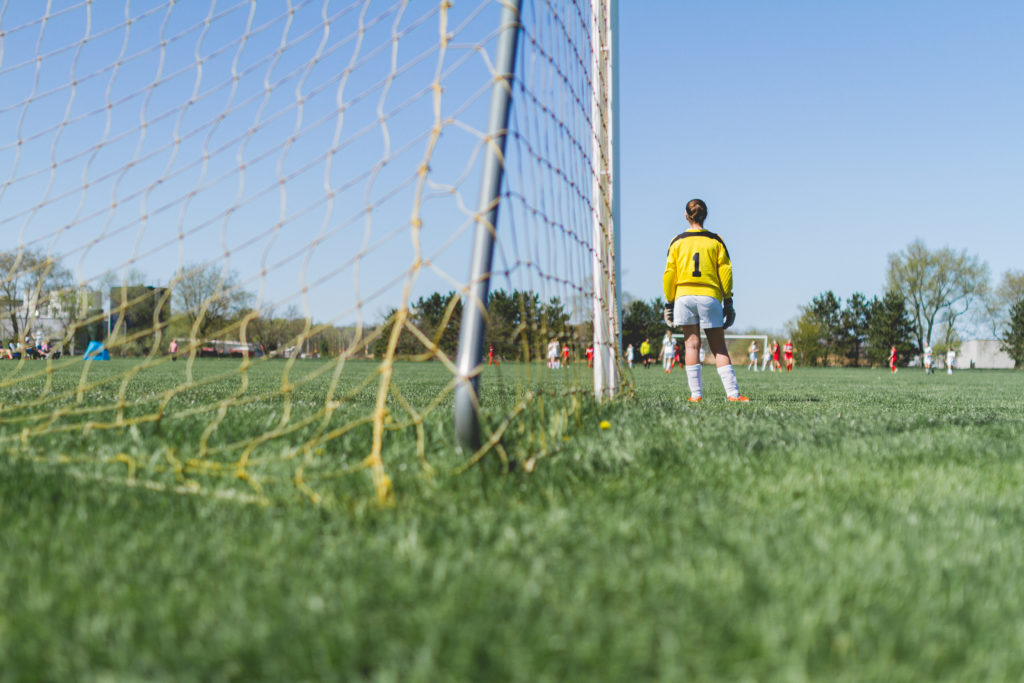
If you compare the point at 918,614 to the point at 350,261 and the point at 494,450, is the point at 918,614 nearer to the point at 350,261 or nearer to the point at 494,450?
the point at 494,450

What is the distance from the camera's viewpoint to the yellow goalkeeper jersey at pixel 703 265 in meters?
5.45

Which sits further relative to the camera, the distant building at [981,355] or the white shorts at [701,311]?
the distant building at [981,355]

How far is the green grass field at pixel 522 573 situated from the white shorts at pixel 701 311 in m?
3.00

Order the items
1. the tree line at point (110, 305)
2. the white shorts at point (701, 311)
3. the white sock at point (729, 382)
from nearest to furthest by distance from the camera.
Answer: the tree line at point (110, 305), the white shorts at point (701, 311), the white sock at point (729, 382)

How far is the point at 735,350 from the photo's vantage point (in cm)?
5691

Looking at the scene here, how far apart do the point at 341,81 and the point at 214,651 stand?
221 cm

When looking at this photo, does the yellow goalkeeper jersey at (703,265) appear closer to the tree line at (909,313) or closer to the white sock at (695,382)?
the white sock at (695,382)

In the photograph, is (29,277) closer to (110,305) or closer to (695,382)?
(110,305)

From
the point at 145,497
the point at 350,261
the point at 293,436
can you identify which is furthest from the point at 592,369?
the point at 145,497

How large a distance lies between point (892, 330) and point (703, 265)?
5482 cm

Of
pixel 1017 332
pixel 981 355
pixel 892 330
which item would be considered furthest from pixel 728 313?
pixel 981 355

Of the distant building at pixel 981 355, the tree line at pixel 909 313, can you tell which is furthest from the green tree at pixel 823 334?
the distant building at pixel 981 355

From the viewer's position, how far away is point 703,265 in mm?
5441

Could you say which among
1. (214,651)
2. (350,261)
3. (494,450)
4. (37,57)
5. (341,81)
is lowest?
(214,651)
